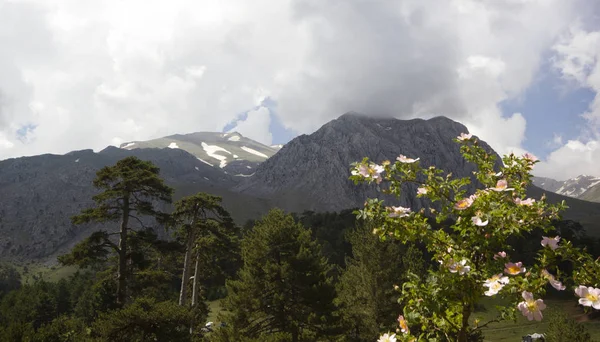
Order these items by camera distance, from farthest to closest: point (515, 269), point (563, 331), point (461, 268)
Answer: point (563, 331) < point (461, 268) < point (515, 269)

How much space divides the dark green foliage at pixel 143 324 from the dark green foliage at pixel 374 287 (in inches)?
448

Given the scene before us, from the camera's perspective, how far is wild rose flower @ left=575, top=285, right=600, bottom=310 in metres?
3.37

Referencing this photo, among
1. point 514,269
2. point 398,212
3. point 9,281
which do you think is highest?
point 398,212

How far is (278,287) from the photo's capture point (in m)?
19.0

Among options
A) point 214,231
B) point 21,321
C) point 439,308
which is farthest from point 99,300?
point 439,308

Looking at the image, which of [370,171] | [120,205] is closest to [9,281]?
[120,205]

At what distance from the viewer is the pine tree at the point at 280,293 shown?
742 inches

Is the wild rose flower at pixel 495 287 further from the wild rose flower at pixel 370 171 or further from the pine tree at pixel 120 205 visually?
the pine tree at pixel 120 205

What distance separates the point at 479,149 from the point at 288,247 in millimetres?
16262

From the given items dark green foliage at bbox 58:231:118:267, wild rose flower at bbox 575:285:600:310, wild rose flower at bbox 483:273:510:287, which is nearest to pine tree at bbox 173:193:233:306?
dark green foliage at bbox 58:231:118:267

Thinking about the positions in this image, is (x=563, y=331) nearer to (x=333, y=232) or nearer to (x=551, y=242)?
(x=551, y=242)

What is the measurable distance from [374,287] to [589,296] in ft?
73.8

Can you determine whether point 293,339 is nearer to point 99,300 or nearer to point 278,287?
Answer: point 278,287

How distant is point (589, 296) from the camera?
342 centimetres
